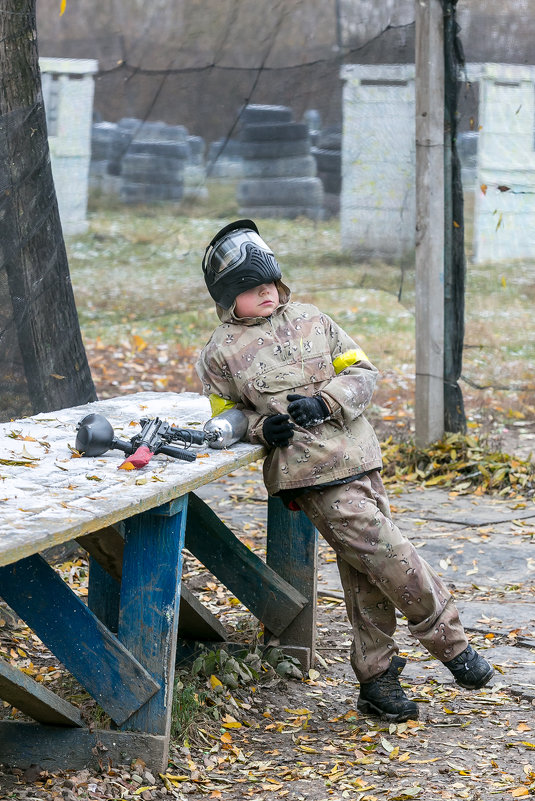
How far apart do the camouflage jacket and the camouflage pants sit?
110 mm

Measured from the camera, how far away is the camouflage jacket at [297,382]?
330cm

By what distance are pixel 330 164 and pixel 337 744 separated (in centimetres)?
493

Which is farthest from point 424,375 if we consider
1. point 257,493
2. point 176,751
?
point 176,751

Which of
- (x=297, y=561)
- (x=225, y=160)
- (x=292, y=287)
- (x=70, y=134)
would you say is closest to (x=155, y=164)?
(x=225, y=160)

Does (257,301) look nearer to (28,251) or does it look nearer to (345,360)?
(345,360)

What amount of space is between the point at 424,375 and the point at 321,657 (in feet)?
9.62

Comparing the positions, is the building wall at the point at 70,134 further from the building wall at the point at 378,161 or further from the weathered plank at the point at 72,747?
the weathered plank at the point at 72,747

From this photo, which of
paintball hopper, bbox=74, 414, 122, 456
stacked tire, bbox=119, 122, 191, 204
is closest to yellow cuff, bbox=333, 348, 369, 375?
paintball hopper, bbox=74, 414, 122, 456

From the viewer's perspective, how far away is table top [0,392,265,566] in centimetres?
234

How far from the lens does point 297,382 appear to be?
3371mm

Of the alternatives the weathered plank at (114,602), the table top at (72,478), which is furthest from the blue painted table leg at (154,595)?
the weathered plank at (114,602)

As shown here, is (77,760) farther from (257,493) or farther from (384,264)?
(384,264)

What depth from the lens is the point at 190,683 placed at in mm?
3572

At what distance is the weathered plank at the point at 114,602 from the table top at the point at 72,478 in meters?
0.44
